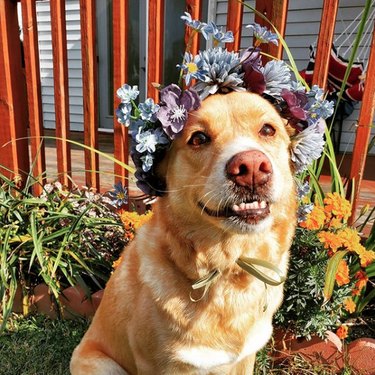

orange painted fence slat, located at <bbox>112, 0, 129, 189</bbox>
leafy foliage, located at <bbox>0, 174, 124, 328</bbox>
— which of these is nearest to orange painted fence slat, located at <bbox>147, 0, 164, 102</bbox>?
orange painted fence slat, located at <bbox>112, 0, 129, 189</bbox>

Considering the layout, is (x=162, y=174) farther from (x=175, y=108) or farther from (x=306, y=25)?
(x=306, y=25)

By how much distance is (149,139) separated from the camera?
1.33 meters

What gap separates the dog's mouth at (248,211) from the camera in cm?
125

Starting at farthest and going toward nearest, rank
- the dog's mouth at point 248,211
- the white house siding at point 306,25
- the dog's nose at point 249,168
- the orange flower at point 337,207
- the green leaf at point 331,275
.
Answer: the white house siding at point 306,25, the orange flower at point 337,207, the green leaf at point 331,275, the dog's mouth at point 248,211, the dog's nose at point 249,168

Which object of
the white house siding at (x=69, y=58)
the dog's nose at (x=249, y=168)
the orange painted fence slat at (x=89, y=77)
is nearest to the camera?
the dog's nose at (x=249, y=168)

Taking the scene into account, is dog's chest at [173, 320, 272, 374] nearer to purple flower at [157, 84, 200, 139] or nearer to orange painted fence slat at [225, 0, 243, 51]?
purple flower at [157, 84, 200, 139]

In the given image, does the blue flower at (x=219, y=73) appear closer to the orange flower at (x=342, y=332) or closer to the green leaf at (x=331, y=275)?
the green leaf at (x=331, y=275)

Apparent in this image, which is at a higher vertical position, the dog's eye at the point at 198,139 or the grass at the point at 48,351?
the dog's eye at the point at 198,139

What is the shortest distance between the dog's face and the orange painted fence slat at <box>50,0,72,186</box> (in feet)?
4.93

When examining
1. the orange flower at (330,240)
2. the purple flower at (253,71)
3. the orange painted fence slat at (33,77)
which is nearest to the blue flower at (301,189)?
the orange flower at (330,240)

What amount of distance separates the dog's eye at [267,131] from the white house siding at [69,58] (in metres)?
6.38

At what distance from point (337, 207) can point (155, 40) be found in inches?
63.1

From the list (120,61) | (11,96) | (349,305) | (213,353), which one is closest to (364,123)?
(349,305)

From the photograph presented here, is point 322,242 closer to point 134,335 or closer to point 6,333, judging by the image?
point 134,335
